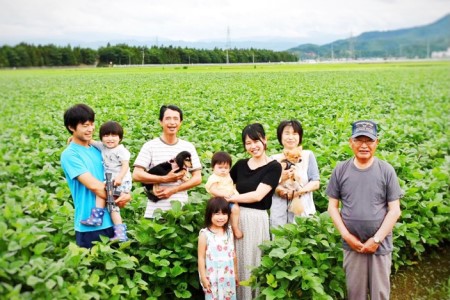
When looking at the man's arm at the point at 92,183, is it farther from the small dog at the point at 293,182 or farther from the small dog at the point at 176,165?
the small dog at the point at 293,182

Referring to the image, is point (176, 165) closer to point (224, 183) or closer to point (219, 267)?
point (224, 183)

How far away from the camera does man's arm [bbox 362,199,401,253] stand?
3359mm

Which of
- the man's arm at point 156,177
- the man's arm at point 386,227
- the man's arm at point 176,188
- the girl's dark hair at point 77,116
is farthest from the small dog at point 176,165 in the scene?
the man's arm at point 386,227

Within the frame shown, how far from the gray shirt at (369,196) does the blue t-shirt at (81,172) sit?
5.95 ft

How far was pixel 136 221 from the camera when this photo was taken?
4.23 meters

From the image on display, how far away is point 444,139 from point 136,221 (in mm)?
6163

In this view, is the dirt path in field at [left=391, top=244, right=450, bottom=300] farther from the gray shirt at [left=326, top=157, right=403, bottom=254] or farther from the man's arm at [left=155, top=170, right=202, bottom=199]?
the man's arm at [left=155, top=170, right=202, bottom=199]

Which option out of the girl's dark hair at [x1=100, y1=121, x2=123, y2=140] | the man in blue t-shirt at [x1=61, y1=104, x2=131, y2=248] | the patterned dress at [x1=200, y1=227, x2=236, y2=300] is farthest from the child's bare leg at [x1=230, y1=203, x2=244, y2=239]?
the girl's dark hair at [x1=100, y1=121, x2=123, y2=140]

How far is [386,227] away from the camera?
3359mm

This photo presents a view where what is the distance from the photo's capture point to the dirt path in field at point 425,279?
171 inches

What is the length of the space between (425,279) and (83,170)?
11.4 feet

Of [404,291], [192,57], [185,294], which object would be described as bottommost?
[404,291]

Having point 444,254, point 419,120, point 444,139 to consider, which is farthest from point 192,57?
point 444,254

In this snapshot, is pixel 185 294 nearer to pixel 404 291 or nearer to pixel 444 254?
pixel 404 291
